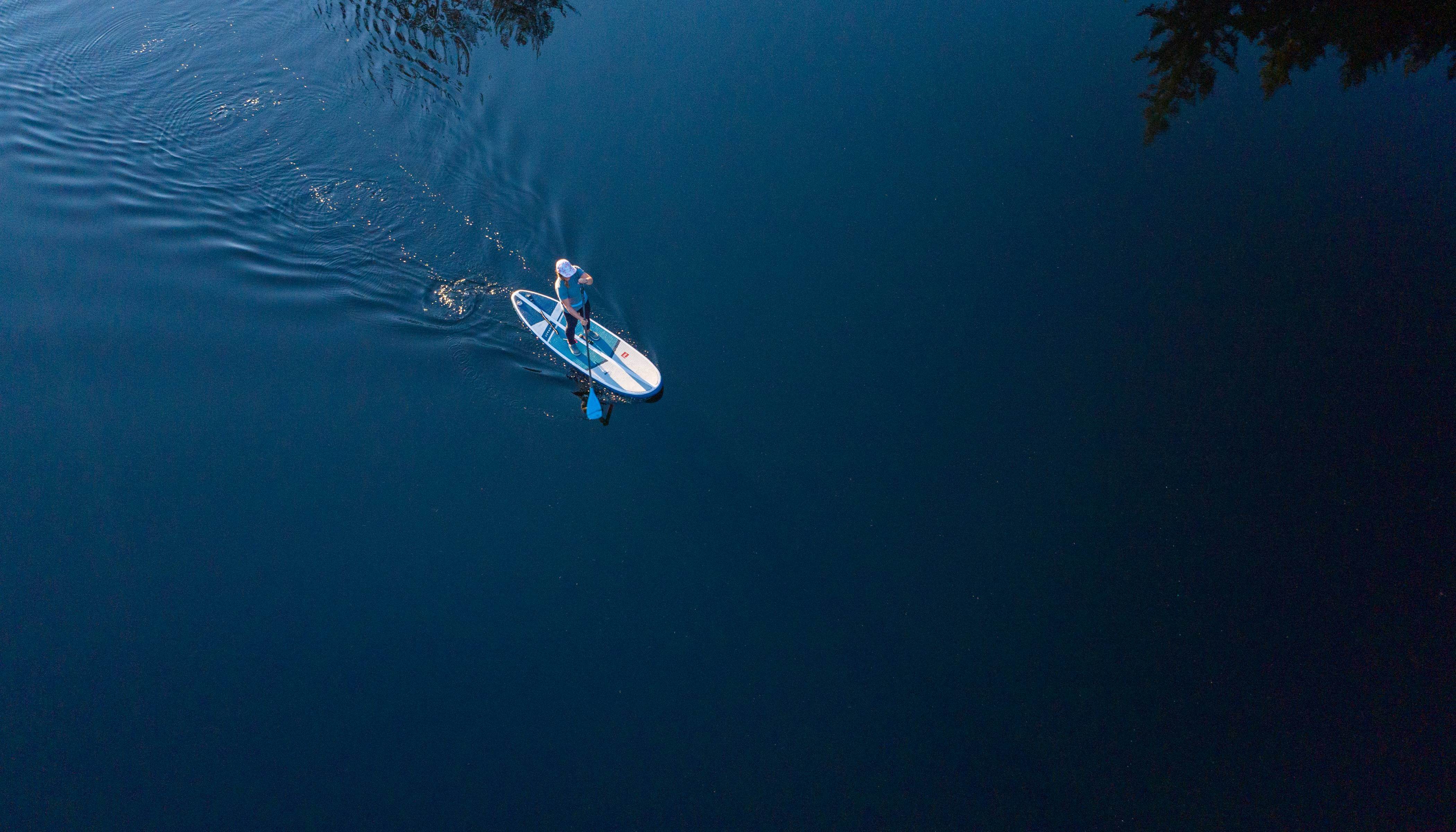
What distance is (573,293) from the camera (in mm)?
11711

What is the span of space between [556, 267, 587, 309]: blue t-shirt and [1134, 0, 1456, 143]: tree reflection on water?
39.9 feet

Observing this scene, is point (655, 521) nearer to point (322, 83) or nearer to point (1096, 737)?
point (1096, 737)

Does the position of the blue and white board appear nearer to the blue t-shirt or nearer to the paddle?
the paddle

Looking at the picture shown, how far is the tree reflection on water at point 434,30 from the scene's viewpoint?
15977 millimetres

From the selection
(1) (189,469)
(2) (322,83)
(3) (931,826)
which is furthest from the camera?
(2) (322,83)

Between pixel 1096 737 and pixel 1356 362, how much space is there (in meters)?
8.29

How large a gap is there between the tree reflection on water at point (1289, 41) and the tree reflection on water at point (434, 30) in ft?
45.1

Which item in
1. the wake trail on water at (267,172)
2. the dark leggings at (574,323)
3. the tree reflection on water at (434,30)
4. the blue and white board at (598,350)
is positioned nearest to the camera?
the blue and white board at (598,350)

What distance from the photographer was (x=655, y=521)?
10641mm

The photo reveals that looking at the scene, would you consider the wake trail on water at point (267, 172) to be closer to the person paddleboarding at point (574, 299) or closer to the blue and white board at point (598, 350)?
the blue and white board at point (598, 350)

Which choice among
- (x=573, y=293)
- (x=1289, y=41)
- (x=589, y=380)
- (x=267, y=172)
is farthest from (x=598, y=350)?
(x=1289, y=41)

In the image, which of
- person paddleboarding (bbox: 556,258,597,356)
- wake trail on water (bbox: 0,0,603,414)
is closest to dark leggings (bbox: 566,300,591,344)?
person paddleboarding (bbox: 556,258,597,356)

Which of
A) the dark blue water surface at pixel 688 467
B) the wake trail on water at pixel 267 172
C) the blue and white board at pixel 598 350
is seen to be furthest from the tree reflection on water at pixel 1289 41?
the wake trail on water at pixel 267 172

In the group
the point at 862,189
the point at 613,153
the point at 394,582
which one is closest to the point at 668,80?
the point at 613,153
